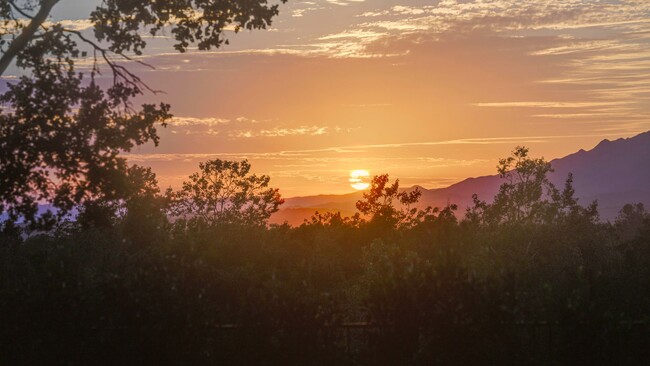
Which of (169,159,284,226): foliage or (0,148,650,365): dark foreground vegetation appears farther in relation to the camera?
(169,159,284,226): foliage

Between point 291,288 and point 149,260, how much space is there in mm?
3131

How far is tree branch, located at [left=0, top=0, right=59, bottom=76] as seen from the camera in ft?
68.7

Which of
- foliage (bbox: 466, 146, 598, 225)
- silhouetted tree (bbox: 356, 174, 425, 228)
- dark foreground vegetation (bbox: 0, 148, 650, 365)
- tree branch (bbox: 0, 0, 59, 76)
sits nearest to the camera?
dark foreground vegetation (bbox: 0, 148, 650, 365)

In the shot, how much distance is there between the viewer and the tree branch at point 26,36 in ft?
68.7

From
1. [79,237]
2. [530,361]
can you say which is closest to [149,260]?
[530,361]

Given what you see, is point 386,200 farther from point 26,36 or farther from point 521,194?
point 26,36

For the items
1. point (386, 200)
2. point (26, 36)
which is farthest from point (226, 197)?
point (26, 36)

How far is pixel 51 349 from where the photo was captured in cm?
1653

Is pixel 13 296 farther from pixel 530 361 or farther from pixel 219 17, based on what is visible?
pixel 530 361

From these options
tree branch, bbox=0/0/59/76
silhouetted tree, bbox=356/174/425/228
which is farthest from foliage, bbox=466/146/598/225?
tree branch, bbox=0/0/59/76

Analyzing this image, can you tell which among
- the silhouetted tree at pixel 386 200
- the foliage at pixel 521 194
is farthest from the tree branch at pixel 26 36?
the foliage at pixel 521 194

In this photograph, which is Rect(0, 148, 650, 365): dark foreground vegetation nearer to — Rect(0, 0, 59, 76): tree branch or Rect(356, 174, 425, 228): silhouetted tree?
Rect(0, 0, 59, 76): tree branch

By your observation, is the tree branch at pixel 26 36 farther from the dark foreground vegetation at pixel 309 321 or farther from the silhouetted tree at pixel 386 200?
the silhouetted tree at pixel 386 200

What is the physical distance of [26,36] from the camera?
20953mm
